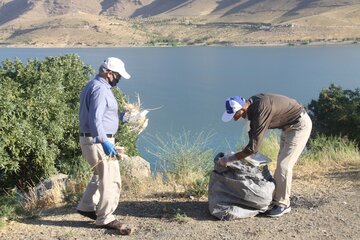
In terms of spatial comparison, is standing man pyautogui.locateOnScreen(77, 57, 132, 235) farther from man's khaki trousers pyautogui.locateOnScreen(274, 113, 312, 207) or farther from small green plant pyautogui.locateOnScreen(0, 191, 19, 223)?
man's khaki trousers pyautogui.locateOnScreen(274, 113, 312, 207)

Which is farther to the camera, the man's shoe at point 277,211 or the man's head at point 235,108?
the man's shoe at point 277,211

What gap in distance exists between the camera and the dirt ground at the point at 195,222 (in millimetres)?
5246

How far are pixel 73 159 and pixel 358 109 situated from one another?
15.1 meters

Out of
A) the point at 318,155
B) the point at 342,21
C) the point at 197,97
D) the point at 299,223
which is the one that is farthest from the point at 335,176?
the point at 342,21

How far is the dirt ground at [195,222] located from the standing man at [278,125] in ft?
1.01

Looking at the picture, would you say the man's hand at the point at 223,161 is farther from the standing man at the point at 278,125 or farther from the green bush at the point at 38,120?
the green bush at the point at 38,120

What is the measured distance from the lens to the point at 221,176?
224 inches

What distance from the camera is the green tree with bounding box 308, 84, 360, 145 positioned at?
70.7 ft

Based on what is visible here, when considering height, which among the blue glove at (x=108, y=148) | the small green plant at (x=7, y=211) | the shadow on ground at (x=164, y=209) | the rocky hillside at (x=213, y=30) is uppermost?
the blue glove at (x=108, y=148)

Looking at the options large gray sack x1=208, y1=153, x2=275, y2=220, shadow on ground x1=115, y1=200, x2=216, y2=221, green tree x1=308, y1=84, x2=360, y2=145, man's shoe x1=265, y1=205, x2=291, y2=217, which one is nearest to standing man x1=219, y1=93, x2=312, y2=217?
man's shoe x1=265, y1=205, x2=291, y2=217

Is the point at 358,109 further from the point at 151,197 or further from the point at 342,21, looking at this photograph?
the point at 342,21

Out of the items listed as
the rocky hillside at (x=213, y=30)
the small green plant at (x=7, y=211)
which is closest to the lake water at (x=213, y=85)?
the small green plant at (x=7, y=211)

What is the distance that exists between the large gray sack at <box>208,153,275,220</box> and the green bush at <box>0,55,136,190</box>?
4138mm

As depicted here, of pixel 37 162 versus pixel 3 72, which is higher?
pixel 3 72
